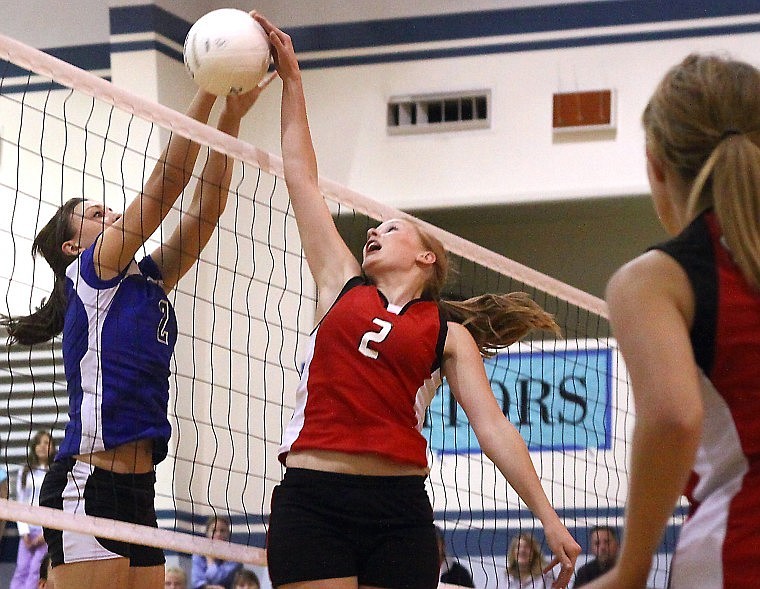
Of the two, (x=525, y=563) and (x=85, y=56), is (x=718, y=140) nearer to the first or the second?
(x=525, y=563)

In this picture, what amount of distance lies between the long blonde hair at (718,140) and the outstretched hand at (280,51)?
6.68 ft

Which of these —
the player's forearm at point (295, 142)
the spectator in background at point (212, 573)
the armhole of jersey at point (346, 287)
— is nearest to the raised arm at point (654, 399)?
the armhole of jersey at point (346, 287)

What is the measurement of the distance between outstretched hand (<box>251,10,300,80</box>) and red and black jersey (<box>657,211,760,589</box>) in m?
2.17

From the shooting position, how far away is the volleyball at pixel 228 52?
140 inches

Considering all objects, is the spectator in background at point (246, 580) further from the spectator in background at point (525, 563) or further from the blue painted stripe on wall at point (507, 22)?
the blue painted stripe on wall at point (507, 22)

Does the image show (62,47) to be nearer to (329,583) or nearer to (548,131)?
(548,131)

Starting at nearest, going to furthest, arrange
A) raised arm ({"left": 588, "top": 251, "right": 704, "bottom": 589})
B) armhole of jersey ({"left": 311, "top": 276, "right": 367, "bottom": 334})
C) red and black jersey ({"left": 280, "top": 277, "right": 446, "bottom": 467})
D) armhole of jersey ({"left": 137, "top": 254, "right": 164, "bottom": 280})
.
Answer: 1. raised arm ({"left": 588, "top": 251, "right": 704, "bottom": 589})
2. red and black jersey ({"left": 280, "top": 277, "right": 446, "bottom": 467})
3. armhole of jersey ({"left": 311, "top": 276, "right": 367, "bottom": 334})
4. armhole of jersey ({"left": 137, "top": 254, "right": 164, "bottom": 280})

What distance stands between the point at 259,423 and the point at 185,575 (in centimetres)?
133

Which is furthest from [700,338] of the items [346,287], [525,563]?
[525,563]

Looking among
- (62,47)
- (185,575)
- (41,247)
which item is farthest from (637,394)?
(62,47)

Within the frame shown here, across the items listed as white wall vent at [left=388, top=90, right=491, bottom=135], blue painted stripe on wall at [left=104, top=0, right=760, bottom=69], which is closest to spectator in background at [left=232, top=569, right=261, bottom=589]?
white wall vent at [left=388, top=90, right=491, bottom=135]

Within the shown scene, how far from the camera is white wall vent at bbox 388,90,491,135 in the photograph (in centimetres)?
891

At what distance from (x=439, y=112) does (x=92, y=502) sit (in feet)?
19.9

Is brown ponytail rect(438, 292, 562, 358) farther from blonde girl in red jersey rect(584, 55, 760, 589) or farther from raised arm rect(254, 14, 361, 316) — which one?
blonde girl in red jersey rect(584, 55, 760, 589)
